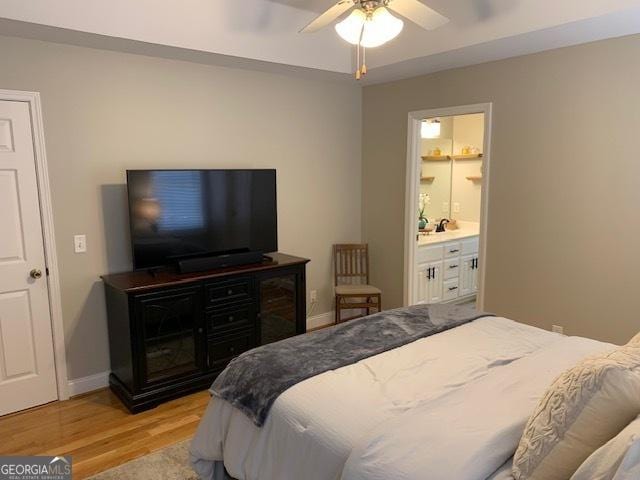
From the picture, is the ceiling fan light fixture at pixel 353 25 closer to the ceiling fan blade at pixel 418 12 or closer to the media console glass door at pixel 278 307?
the ceiling fan blade at pixel 418 12

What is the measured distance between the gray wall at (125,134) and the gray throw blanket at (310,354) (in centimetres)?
168

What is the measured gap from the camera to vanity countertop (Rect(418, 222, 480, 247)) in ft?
16.6

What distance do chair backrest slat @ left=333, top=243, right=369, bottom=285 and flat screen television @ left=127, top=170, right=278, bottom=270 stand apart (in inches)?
39.6

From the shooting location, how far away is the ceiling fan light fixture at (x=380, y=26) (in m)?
2.25

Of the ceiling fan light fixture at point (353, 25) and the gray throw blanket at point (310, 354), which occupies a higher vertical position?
the ceiling fan light fixture at point (353, 25)

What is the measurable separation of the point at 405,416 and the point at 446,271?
3.75 meters

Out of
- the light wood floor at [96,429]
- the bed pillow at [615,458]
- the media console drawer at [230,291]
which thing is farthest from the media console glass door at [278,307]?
the bed pillow at [615,458]

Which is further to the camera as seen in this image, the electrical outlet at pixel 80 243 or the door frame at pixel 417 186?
the door frame at pixel 417 186

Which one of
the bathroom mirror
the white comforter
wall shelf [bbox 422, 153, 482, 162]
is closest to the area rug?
the white comforter

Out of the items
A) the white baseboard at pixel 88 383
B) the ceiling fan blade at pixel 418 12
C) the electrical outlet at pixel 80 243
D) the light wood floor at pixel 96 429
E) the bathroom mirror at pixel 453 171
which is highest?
the ceiling fan blade at pixel 418 12

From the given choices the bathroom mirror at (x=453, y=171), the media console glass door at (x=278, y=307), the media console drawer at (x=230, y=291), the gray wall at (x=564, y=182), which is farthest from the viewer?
the bathroom mirror at (x=453, y=171)

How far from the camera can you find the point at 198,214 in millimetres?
3568

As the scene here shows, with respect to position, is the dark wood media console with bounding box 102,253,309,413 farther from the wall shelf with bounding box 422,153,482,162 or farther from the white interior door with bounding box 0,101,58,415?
the wall shelf with bounding box 422,153,482,162

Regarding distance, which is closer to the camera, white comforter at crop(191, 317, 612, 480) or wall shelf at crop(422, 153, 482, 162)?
white comforter at crop(191, 317, 612, 480)
